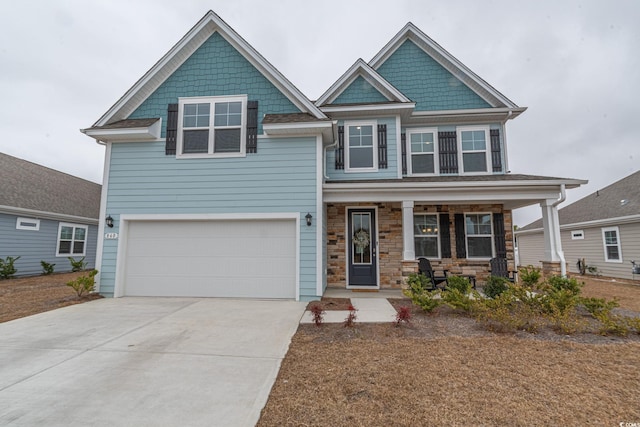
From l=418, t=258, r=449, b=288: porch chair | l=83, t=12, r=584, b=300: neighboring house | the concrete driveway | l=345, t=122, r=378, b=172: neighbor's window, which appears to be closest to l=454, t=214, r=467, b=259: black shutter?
l=83, t=12, r=584, b=300: neighboring house

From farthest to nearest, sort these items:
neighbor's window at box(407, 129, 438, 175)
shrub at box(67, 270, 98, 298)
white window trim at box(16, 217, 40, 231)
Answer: white window trim at box(16, 217, 40, 231)
neighbor's window at box(407, 129, 438, 175)
shrub at box(67, 270, 98, 298)

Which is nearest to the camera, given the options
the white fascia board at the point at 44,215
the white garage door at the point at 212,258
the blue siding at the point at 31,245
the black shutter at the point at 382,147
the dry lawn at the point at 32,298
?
the dry lawn at the point at 32,298

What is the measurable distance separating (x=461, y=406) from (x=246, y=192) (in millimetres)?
6199

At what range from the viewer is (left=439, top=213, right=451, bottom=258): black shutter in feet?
28.7

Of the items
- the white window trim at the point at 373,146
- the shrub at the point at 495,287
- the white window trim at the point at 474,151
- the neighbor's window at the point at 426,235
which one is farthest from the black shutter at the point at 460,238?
the white window trim at the point at 373,146

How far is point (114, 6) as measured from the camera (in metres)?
11.7

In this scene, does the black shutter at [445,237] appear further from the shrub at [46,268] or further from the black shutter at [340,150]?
the shrub at [46,268]

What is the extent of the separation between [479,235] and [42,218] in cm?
1715

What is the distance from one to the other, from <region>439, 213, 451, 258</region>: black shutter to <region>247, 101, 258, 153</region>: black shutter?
236 inches

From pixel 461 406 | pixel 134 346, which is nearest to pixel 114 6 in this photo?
pixel 134 346

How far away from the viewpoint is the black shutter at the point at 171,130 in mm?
7617

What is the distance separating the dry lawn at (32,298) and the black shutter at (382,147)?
849 cm

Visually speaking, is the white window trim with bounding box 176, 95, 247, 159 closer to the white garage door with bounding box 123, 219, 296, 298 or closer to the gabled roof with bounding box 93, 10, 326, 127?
the gabled roof with bounding box 93, 10, 326, 127

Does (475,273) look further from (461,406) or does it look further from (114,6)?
(114,6)
